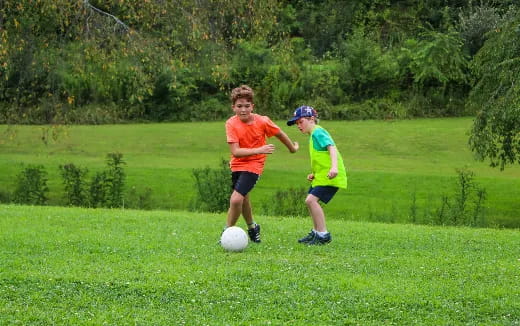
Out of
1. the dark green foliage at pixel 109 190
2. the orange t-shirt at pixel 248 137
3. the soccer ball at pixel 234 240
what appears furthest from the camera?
the dark green foliage at pixel 109 190

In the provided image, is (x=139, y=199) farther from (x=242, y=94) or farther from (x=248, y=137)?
(x=242, y=94)

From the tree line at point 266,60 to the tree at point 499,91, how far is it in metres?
0.03

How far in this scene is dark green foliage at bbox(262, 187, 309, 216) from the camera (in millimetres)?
16141

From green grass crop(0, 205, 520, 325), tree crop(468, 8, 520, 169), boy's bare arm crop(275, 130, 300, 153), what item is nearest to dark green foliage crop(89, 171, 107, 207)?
green grass crop(0, 205, 520, 325)

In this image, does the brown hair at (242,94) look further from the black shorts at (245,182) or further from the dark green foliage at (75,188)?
the dark green foliage at (75,188)

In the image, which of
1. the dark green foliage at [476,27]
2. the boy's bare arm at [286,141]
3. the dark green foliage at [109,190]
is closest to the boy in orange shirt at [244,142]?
the boy's bare arm at [286,141]

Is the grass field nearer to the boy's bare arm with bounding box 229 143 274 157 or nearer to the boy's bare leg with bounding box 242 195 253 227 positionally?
the boy's bare leg with bounding box 242 195 253 227

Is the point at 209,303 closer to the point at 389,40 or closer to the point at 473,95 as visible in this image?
the point at 473,95

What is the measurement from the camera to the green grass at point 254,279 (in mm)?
6289

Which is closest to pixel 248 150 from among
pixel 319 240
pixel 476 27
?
pixel 319 240

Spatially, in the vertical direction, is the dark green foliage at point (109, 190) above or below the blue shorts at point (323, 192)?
below

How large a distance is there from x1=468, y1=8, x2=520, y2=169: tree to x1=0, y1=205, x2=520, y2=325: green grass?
4.31 m

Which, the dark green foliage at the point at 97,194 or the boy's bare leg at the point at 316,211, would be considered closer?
the boy's bare leg at the point at 316,211

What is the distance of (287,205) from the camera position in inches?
645
